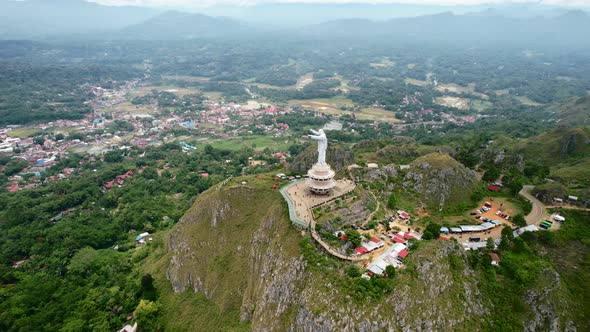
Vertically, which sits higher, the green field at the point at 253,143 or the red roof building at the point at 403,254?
the red roof building at the point at 403,254

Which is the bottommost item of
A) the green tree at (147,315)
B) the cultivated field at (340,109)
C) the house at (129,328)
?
the cultivated field at (340,109)

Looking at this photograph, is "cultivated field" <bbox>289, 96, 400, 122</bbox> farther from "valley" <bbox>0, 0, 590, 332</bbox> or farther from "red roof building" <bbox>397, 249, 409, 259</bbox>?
"red roof building" <bbox>397, 249, 409, 259</bbox>

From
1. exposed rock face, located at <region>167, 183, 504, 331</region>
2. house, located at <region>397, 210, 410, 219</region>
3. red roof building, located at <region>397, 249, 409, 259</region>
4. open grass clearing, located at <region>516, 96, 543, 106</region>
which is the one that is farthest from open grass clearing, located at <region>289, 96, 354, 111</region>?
red roof building, located at <region>397, 249, 409, 259</region>

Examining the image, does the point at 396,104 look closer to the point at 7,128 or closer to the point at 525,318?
the point at 525,318

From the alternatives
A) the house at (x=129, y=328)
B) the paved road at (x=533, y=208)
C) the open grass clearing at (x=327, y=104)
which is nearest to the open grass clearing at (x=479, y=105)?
the open grass clearing at (x=327, y=104)

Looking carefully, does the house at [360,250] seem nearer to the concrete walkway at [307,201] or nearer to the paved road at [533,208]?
the concrete walkway at [307,201]

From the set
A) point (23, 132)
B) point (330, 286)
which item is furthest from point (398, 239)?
point (23, 132)
